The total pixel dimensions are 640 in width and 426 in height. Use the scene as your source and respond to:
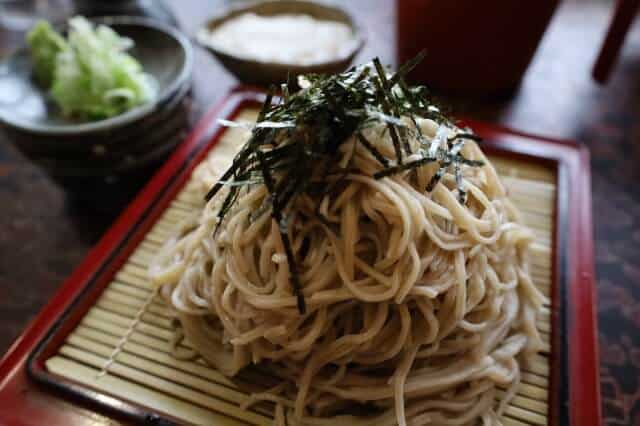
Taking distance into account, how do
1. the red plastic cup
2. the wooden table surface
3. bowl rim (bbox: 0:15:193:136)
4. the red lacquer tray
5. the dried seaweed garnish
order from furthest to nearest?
the red plastic cup, bowl rim (bbox: 0:15:193:136), the wooden table surface, the red lacquer tray, the dried seaweed garnish

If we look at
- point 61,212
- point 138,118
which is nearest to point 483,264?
point 138,118

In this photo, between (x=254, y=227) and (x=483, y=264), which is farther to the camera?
(x=483, y=264)

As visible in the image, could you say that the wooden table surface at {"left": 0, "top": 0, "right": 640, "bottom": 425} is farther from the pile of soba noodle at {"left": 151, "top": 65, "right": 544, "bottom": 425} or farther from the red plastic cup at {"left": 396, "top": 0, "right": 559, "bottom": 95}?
the pile of soba noodle at {"left": 151, "top": 65, "right": 544, "bottom": 425}

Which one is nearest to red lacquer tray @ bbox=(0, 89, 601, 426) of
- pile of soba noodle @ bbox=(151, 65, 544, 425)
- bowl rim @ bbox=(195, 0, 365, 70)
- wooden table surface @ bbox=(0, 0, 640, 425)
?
pile of soba noodle @ bbox=(151, 65, 544, 425)

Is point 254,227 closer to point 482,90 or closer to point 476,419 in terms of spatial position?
point 476,419

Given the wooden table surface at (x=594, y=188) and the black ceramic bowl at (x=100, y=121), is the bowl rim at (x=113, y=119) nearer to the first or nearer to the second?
the black ceramic bowl at (x=100, y=121)

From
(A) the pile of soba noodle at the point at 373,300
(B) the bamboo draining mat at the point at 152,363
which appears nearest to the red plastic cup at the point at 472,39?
(B) the bamboo draining mat at the point at 152,363

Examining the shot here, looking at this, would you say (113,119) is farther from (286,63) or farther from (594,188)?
(594,188)
